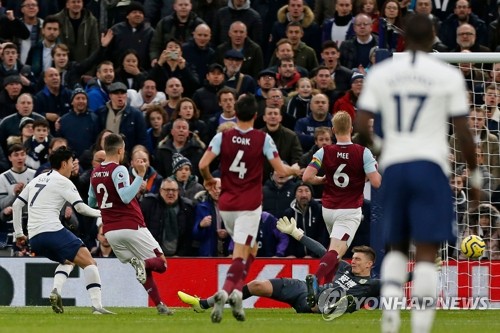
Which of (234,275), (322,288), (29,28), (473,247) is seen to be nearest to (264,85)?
(29,28)

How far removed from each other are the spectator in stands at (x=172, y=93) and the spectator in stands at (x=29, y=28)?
298 cm

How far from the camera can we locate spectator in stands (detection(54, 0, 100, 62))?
75.4 feet

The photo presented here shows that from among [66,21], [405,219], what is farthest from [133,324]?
[66,21]

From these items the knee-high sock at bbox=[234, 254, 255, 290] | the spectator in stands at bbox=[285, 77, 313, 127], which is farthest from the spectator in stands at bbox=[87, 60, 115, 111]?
the knee-high sock at bbox=[234, 254, 255, 290]

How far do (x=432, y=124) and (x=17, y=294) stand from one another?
1059 centimetres

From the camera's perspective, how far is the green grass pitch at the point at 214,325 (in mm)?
12516

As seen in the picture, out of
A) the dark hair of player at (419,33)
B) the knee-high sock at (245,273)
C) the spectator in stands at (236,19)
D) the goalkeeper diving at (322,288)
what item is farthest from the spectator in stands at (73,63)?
the dark hair of player at (419,33)

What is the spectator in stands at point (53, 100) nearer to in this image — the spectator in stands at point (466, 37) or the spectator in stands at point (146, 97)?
the spectator in stands at point (146, 97)

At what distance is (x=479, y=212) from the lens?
18.2m

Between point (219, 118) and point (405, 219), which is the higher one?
point (219, 118)

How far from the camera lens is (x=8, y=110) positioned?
21.5m

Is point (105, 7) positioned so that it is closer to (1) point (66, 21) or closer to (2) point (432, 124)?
(1) point (66, 21)

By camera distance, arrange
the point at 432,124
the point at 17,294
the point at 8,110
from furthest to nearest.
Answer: the point at 8,110 < the point at 17,294 < the point at 432,124

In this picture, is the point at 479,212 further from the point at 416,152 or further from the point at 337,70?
the point at 416,152
